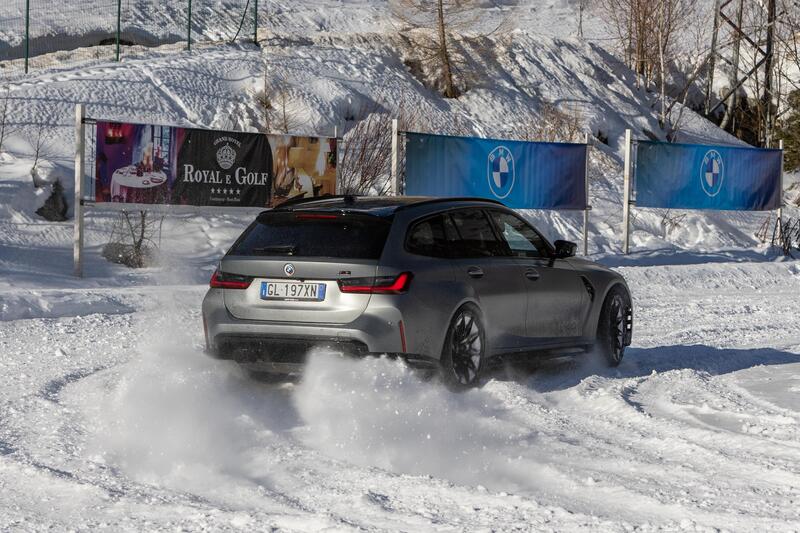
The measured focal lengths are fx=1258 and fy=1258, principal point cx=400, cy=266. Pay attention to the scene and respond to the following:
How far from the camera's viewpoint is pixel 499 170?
65.5 ft

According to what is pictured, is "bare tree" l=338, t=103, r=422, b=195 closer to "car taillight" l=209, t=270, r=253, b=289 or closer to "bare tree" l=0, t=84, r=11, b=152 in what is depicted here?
"bare tree" l=0, t=84, r=11, b=152

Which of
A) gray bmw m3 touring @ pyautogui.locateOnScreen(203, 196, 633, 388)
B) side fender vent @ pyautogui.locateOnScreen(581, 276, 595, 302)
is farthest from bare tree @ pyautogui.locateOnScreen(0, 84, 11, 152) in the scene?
gray bmw m3 touring @ pyautogui.locateOnScreen(203, 196, 633, 388)

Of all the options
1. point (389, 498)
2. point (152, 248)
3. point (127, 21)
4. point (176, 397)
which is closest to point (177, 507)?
point (389, 498)

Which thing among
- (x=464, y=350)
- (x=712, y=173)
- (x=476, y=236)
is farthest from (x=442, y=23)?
(x=464, y=350)

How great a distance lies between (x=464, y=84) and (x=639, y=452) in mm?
30438

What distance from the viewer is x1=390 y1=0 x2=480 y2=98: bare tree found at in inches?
1425

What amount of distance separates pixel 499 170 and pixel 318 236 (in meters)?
11.8

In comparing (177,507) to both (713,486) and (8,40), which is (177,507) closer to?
(713,486)

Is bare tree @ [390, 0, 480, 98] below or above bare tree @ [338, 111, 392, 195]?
above

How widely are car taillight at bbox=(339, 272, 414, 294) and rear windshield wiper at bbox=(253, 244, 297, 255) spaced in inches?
18.0

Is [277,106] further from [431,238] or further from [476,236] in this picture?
[431,238]

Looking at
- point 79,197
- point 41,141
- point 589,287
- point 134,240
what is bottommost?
point 134,240

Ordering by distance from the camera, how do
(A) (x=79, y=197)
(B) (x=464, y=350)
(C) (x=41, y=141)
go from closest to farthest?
(B) (x=464, y=350)
(A) (x=79, y=197)
(C) (x=41, y=141)

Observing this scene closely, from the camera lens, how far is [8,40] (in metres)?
30.3
